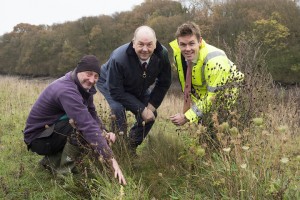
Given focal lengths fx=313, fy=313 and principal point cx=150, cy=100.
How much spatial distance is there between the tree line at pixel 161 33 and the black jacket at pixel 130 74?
61.3ft

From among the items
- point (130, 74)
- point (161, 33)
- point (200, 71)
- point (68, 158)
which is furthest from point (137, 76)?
point (161, 33)

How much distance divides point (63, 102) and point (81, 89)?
300mm

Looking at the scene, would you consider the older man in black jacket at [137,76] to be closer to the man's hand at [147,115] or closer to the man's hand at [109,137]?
the man's hand at [147,115]

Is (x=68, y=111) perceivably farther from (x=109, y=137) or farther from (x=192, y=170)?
(x=192, y=170)

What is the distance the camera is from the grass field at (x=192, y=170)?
217 cm

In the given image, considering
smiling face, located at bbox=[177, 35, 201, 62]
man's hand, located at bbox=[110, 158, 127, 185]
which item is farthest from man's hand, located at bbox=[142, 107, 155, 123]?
man's hand, located at bbox=[110, 158, 127, 185]

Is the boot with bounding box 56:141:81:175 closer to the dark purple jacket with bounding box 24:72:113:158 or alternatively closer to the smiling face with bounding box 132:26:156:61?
the dark purple jacket with bounding box 24:72:113:158

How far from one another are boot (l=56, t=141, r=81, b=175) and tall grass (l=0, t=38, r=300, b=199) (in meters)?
0.09

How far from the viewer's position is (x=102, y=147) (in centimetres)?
278

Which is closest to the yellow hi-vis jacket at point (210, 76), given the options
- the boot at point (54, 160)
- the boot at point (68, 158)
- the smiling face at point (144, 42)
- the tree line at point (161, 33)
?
the smiling face at point (144, 42)

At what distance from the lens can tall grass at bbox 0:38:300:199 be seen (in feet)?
7.15

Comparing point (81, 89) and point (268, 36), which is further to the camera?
point (268, 36)

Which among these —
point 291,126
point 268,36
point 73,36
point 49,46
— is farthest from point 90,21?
point 291,126

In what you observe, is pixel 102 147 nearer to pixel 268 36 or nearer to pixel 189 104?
pixel 189 104
